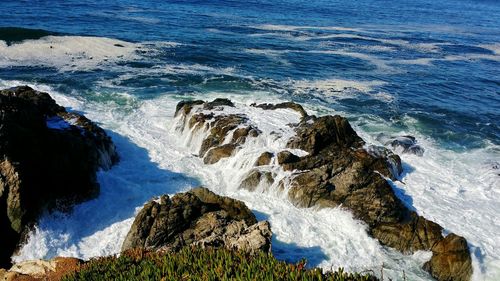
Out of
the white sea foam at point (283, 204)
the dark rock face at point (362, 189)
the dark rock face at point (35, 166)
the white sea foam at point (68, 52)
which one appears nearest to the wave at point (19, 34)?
the white sea foam at point (68, 52)

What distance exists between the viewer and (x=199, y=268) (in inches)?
460

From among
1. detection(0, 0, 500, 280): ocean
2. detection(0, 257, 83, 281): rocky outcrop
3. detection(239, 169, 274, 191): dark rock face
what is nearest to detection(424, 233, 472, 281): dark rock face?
detection(0, 0, 500, 280): ocean

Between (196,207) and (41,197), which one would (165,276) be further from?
(41,197)

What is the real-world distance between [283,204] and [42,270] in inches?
461

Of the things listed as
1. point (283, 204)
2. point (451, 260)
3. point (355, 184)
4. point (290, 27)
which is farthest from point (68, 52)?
point (451, 260)

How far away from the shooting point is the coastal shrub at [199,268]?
10625mm

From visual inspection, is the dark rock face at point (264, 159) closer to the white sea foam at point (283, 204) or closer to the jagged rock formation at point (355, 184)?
the jagged rock formation at point (355, 184)

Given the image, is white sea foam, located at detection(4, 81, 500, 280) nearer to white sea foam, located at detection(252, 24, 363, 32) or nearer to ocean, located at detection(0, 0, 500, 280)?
ocean, located at detection(0, 0, 500, 280)

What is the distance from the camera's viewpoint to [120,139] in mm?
28734

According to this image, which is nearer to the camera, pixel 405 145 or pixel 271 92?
pixel 405 145

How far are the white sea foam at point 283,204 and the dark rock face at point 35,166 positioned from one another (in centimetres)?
69

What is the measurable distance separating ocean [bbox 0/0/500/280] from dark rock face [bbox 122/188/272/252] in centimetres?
158

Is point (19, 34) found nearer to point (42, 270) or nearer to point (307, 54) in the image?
point (307, 54)

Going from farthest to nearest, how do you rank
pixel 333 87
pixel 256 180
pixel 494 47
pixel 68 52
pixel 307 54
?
pixel 494 47
pixel 307 54
pixel 68 52
pixel 333 87
pixel 256 180
